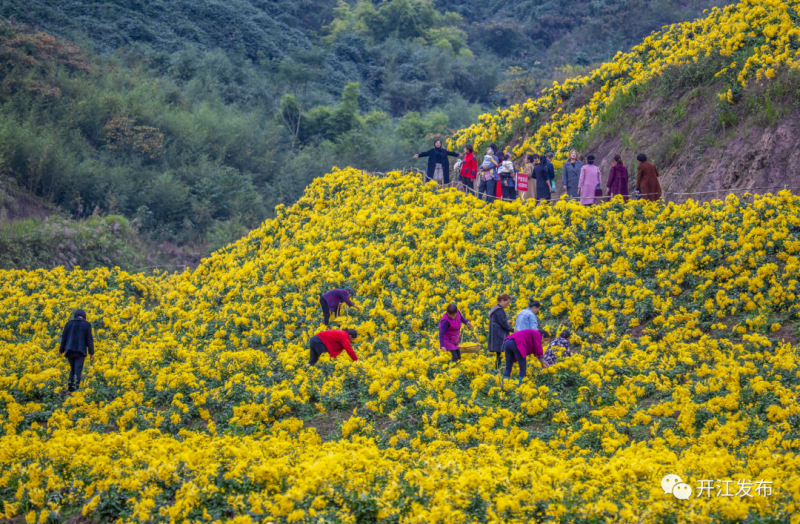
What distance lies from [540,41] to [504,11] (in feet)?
21.3

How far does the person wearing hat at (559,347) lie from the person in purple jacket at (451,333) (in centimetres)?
132

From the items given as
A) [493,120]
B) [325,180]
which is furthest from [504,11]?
[325,180]

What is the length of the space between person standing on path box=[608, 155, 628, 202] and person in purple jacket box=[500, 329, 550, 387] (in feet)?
20.7

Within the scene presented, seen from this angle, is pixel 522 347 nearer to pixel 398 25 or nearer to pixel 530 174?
pixel 530 174

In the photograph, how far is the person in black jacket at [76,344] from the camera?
11.5 meters

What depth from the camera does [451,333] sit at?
11.1 metres

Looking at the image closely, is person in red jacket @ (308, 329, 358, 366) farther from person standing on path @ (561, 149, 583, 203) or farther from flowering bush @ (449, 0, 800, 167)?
flowering bush @ (449, 0, 800, 167)

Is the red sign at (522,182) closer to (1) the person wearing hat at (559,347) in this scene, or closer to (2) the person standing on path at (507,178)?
(2) the person standing on path at (507,178)

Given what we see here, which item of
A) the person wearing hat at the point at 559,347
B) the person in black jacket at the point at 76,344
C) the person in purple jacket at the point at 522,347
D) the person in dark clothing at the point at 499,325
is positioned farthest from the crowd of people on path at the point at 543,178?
the person in black jacket at the point at 76,344

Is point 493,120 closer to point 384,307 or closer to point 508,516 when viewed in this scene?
point 384,307

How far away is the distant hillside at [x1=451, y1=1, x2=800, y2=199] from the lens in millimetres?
14805

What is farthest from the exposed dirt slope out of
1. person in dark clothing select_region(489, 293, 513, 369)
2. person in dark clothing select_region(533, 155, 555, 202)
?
person in dark clothing select_region(489, 293, 513, 369)

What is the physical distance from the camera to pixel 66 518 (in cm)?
714

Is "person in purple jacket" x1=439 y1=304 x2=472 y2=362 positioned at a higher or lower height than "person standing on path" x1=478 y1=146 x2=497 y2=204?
lower
